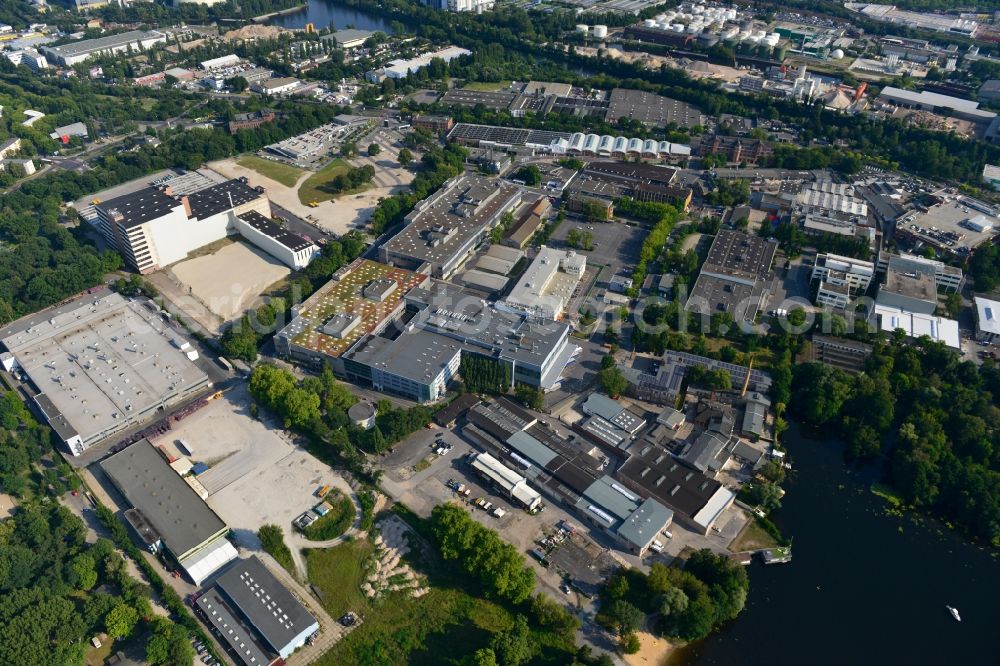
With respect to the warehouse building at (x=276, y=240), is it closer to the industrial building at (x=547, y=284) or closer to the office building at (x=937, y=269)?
the industrial building at (x=547, y=284)

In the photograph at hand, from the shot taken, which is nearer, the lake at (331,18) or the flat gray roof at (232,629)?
the flat gray roof at (232,629)

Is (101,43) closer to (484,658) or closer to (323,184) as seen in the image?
(323,184)

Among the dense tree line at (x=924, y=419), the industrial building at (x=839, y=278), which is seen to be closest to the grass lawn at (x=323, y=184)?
the industrial building at (x=839, y=278)

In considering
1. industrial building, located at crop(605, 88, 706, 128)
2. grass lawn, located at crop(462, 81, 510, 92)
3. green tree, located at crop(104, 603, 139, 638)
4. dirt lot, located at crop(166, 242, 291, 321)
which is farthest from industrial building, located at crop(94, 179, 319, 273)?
industrial building, located at crop(605, 88, 706, 128)

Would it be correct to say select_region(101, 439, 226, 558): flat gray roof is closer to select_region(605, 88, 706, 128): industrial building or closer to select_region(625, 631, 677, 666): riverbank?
select_region(625, 631, 677, 666): riverbank

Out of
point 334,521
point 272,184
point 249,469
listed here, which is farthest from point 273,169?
point 334,521

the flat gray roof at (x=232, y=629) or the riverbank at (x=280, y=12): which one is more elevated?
the riverbank at (x=280, y=12)
